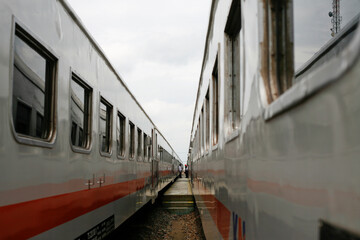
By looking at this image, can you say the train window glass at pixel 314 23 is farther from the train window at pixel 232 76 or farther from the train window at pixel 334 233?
the train window at pixel 334 233

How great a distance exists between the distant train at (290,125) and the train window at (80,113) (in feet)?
4.98

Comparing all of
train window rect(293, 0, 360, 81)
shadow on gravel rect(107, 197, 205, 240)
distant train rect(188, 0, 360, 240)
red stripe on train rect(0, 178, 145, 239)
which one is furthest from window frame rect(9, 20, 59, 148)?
shadow on gravel rect(107, 197, 205, 240)

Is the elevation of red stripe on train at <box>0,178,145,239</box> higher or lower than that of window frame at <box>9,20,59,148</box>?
lower

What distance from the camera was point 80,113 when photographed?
13.7 ft

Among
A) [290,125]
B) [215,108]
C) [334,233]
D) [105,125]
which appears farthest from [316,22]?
[105,125]

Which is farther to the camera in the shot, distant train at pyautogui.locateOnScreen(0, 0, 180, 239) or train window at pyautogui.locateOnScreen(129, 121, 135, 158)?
train window at pyautogui.locateOnScreen(129, 121, 135, 158)

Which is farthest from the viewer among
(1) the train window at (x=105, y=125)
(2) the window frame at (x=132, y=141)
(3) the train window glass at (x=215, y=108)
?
(2) the window frame at (x=132, y=141)

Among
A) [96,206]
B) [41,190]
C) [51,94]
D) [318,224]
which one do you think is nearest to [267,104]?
[318,224]

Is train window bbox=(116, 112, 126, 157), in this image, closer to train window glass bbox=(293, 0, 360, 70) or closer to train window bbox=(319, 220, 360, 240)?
train window glass bbox=(293, 0, 360, 70)

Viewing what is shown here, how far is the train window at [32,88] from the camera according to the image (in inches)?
102

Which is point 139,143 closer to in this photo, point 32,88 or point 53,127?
point 53,127

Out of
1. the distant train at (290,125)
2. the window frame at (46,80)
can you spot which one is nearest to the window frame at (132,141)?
the window frame at (46,80)

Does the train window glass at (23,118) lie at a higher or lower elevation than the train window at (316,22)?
lower

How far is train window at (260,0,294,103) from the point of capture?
1.65 meters
